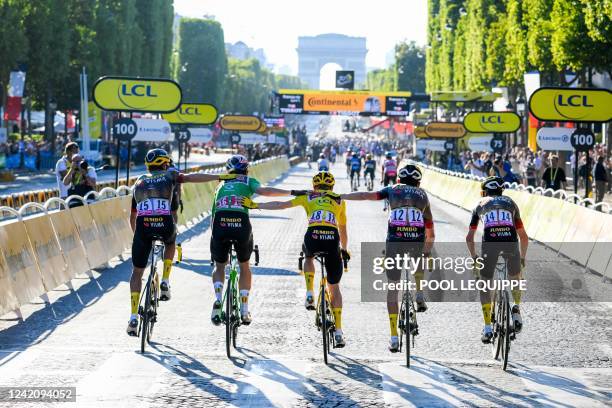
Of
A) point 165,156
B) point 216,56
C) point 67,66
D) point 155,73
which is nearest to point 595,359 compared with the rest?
point 165,156

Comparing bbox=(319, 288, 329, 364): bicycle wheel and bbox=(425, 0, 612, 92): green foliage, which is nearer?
bbox=(319, 288, 329, 364): bicycle wheel

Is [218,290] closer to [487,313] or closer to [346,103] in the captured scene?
[487,313]

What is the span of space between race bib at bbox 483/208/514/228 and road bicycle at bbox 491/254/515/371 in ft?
1.01

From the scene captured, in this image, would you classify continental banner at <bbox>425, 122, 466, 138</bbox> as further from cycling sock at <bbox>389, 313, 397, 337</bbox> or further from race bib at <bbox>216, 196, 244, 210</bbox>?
cycling sock at <bbox>389, 313, 397, 337</bbox>

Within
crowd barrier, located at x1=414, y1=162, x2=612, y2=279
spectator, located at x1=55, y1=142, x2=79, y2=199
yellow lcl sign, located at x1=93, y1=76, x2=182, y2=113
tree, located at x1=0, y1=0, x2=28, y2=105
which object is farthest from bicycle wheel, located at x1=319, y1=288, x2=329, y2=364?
tree, located at x1=0, y1=0, x2=28, y2=105

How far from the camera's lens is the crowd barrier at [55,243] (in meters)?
13.2

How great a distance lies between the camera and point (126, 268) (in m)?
18.3

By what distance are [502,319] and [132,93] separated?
54.4ft

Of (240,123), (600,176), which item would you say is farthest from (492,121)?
(240,123)

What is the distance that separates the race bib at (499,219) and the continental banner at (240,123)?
→ 4970 cm

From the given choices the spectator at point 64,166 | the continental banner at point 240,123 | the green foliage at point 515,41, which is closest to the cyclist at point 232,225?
the spectator at point 64,166

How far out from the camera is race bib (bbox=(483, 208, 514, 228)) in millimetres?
10719

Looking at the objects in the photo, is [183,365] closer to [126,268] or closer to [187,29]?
[126,268]

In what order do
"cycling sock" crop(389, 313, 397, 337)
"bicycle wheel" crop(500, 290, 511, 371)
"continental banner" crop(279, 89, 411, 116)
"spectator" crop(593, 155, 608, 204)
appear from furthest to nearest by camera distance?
1. "continental banner" crop(279, 89, 411, 116)
2. "spectator" crop(593, 155, 608, 204)
3. "cycling sock" crop(389, 313, 397, 337)
4. "bicycle wheel" crop(500, 290, 511, 371)
